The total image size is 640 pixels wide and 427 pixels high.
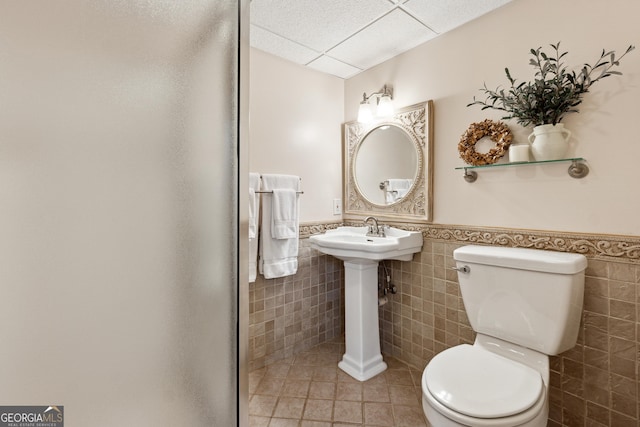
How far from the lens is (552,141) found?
1256mm

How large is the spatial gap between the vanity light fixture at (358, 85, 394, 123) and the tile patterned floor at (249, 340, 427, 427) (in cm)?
175

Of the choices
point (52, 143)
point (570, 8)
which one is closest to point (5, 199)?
point (52, 143)

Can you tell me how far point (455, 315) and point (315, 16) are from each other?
1883 mm

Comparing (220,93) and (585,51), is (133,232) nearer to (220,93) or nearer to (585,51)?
(220,93)

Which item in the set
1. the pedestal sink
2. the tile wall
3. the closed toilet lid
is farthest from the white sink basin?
the closed toilet lid

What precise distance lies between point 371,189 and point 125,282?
6.31 ft

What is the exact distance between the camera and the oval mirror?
6.32 ft

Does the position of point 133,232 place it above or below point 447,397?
above

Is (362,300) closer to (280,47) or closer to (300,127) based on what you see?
(300,127)

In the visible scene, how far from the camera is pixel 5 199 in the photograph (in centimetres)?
30

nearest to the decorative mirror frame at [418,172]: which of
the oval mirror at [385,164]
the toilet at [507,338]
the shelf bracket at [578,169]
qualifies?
the oval mirror at [385,164]

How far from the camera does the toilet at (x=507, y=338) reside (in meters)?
0.94

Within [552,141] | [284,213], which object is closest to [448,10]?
[552,141]

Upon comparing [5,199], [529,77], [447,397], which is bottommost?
[447,397]
